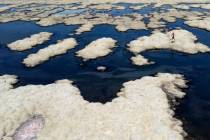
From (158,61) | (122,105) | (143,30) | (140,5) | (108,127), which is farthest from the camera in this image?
(140,5)

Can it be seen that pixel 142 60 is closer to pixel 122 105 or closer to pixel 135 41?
pixel 135 41

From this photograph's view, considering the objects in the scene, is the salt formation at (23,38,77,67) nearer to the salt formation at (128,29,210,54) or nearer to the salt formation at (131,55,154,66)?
the salt formation at (128,29,210,54)

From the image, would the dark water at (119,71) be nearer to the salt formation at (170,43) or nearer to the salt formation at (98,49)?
the salt formation at (98,49)

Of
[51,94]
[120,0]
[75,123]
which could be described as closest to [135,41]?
[51,94]

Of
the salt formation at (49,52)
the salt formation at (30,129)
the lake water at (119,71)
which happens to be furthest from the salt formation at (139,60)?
the salt formation at (30,129)

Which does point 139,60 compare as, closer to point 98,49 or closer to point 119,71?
point 119,71

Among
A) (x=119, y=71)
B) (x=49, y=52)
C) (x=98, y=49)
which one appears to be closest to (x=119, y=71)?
(x=119, y=71)
